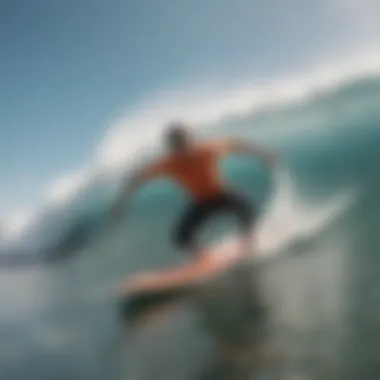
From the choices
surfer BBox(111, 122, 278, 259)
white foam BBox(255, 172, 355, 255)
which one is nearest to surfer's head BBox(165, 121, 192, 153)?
surfer BBox(111, 122, 278, 259)

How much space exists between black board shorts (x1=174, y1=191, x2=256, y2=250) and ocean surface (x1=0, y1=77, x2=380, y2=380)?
17mm

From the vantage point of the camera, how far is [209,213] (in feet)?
4.39

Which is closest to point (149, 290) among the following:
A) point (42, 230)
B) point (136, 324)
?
point (136, 324)

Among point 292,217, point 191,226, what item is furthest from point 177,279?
point 292,217

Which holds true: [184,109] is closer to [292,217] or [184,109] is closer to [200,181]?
[200,181]

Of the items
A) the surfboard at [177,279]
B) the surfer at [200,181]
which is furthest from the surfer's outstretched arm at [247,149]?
the surfboard at [177,279]

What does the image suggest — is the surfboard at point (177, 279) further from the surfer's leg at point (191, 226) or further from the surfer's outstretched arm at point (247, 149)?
the surfer's outstretched arm at point (247, 149)

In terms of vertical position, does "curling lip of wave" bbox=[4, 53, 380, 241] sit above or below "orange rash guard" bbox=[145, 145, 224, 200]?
above

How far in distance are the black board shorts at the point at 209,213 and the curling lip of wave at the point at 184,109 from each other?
135mm

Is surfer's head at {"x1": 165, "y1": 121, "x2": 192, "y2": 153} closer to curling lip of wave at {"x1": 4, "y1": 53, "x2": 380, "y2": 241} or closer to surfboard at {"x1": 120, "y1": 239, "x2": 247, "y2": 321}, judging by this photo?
curling lip of wave at {"x1": 4, "y1": 53, "x2": 380, "y2": 241}

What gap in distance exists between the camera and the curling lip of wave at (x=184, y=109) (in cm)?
137

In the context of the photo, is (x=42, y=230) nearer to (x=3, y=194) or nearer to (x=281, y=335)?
(x=3, y=194)

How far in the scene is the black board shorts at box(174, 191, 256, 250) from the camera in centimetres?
133

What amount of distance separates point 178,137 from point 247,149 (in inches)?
4.7
